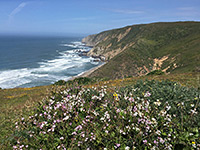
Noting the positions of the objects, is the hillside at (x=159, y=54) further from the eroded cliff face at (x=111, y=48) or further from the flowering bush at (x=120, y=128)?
the flowering bush at (x=120, y=128)

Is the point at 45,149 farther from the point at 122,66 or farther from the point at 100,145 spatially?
the point at 122,66

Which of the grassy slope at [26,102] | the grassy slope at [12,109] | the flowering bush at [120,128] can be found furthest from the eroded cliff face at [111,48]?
the flowering bush at [120,128]


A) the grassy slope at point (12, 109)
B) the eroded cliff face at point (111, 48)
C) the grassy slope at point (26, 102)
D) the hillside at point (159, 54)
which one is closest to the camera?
the grassy slope at point (12, 109)

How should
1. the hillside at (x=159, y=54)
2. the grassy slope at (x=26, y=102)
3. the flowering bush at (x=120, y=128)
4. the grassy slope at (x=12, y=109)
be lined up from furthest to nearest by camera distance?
1. the hillside at (x=159, y=54)
2. the grassy slope at (x=26, y=102)
3. the grassy slope at (x=12, y=109)
4. the flowering bush at (x=120, y=128)

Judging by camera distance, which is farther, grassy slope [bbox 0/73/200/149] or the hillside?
the hillside

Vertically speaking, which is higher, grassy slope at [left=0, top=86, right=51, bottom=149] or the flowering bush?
the flowering bush

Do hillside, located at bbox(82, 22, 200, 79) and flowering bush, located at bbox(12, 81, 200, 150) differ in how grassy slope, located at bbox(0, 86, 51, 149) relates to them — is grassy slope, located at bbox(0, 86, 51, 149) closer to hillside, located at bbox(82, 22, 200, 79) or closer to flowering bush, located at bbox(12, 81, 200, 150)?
flowering bush, located at bbox(12, 81, 200, 150)

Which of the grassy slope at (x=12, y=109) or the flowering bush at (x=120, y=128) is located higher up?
the flowering bush at (x=120, y=128)

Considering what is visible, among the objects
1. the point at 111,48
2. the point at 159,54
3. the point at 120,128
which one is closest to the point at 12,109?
the point at 120,128

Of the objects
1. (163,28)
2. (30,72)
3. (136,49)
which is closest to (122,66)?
(136,49)

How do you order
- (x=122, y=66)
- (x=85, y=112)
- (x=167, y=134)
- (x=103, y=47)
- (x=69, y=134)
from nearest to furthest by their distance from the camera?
(x=167, y=134), (x=69, y=134), (x=85, y=112), (x=122, y=66), (x=103, y=47)

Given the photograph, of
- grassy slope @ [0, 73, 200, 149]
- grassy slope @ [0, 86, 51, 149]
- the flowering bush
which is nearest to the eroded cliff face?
grassy slope @ [0, 73, 200, 149]
